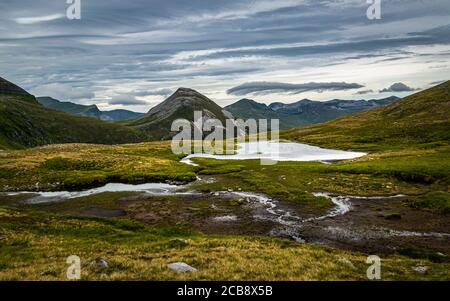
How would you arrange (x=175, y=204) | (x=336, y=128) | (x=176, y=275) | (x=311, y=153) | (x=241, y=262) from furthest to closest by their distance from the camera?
(x=336, y=128)
(x=311, y=153)
(x=175, y=204)
(x=241, y=262)
(x=176, y=275)

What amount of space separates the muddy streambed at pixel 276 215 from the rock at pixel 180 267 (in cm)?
1809

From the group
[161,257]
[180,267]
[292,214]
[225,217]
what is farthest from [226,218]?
[180,267]

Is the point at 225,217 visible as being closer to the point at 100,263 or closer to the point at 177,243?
the point at 177,243

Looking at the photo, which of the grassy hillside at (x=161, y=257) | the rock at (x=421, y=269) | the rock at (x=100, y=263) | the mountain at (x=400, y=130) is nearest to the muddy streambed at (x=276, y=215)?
the grassy hillside at (x=161, y=257)

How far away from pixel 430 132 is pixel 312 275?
433 ft

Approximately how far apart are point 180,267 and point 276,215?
27.6 meters

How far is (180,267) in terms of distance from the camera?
934 inches

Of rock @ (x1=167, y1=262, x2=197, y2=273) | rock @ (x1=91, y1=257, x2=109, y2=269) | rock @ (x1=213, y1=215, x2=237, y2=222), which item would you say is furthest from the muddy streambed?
rock @ (x1=91, y1=257, x2=109, y2=269)

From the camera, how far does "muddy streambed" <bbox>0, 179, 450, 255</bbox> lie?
39781mm

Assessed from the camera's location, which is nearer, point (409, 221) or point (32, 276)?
point (32, 276)

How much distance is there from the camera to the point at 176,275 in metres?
22.2

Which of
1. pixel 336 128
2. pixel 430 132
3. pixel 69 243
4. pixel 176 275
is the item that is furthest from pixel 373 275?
pixel 336 128

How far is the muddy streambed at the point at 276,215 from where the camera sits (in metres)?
39.8
